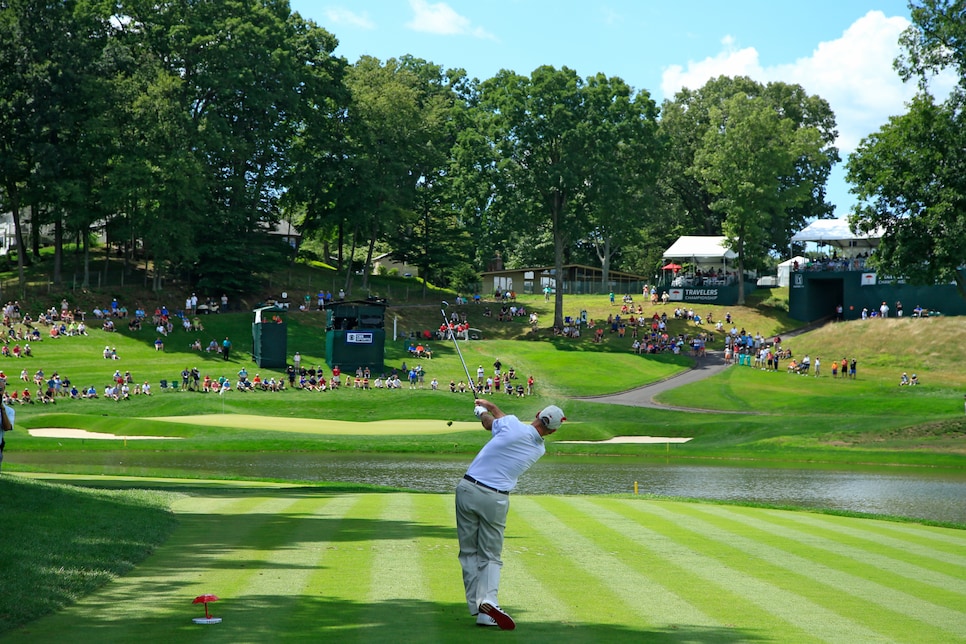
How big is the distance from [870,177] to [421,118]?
49038 millimetres

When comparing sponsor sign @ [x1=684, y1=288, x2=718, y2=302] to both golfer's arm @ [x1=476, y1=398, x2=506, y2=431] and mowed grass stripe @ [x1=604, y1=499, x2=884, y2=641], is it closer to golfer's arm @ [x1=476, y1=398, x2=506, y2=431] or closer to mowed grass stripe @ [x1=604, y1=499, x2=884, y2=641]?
mowed grass stripe @ [x1=604, y1=499, x2=884, y2=641]

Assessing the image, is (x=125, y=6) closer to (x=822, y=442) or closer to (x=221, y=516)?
(x=822, y=442)

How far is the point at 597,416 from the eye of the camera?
55219 mm

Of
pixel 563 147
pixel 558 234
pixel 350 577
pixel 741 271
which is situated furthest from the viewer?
pixel 741 271

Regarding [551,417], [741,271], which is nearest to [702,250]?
[741,271]

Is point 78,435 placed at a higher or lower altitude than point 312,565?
lower

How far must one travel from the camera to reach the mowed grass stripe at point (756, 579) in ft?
35.9

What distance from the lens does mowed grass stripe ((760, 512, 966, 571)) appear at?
1638 cm

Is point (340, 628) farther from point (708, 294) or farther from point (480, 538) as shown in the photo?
point (708, 294)

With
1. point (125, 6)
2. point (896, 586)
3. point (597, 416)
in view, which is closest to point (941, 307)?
point (597, 416)

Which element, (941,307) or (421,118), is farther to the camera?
(421,118)

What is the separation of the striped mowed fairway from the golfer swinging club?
45 cm

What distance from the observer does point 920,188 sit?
49188 millimetres

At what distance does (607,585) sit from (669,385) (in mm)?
54076
